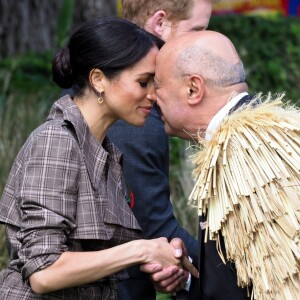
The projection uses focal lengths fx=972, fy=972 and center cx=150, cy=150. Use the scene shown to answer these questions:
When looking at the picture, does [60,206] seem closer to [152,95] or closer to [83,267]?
[83,267]

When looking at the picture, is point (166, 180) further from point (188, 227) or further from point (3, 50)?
point (3, 50)

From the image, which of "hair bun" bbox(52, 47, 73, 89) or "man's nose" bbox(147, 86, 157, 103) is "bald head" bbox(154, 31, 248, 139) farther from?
"hair bun" bbox(52, 47, 73, 89)

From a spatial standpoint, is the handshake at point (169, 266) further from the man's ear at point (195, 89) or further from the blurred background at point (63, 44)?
the blurred background at point (63, 44)

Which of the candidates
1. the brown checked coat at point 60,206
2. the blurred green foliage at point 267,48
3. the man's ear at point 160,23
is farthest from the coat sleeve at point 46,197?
the blurred green foliage at point 267,48

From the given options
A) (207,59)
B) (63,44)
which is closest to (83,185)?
(207,59)

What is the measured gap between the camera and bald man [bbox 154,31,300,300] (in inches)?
139

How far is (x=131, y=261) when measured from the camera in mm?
3766

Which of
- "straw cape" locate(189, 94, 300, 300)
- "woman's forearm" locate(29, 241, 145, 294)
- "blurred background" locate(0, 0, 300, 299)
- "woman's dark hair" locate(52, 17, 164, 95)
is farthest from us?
"blurred background" locate(0, 0, 300, 299)

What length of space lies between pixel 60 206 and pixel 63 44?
5525 millimetres

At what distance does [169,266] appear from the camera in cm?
397

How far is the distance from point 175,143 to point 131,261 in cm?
451

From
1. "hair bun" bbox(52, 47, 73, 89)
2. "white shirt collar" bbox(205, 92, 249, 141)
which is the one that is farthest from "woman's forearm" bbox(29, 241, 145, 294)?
"hair bun" bbox(52, 47, 73, 89)

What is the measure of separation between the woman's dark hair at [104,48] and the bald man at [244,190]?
12.5 inches

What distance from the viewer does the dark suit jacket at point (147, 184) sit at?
436 centimetres
